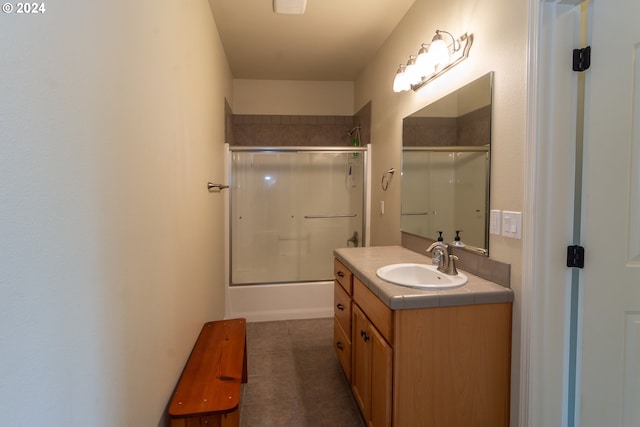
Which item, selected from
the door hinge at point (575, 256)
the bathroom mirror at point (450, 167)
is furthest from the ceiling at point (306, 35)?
the door hinge at point (575, 256)

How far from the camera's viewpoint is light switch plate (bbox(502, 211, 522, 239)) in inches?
53.7

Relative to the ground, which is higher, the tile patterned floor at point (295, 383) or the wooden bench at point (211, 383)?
the wooden bench at point (211, 383)

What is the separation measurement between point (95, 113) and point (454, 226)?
1.72 meters

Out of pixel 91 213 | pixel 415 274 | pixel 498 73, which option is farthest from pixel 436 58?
pixel 91 213

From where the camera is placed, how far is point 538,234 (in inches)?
50.3

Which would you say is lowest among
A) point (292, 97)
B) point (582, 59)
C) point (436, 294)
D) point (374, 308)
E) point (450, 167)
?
point (374, 308)

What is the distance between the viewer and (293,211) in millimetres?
3846

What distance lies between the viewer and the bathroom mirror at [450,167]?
5.32 feet

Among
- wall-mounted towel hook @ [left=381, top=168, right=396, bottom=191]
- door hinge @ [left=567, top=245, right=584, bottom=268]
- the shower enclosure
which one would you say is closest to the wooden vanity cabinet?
wall-mounted towel hook @ [left=381, top=168, right=396, bottom=191]

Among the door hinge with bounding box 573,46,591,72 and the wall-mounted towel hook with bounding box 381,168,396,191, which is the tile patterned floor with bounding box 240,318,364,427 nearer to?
the wall-mounted towel hook with bounding box 381,168,396,191

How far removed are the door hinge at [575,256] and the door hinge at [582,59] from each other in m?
0.66

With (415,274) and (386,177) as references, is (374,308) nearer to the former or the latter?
(415,274)

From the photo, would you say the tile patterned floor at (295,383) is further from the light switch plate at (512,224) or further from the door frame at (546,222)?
the light switch plate at (512,224)

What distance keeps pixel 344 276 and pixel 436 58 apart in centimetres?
140
